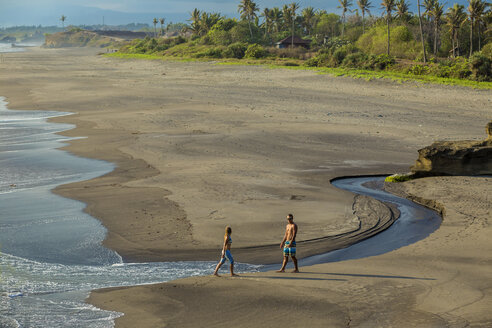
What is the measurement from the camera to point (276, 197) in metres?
19.6

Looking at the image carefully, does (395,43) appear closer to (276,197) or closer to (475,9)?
(475,9)

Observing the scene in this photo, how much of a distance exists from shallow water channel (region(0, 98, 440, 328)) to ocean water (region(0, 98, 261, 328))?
0.02m

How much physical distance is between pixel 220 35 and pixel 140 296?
337 ft

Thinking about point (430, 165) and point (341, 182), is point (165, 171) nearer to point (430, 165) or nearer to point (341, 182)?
point (341, 182)

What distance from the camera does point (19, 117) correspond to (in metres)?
39.5

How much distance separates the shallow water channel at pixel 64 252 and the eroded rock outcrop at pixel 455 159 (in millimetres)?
1927

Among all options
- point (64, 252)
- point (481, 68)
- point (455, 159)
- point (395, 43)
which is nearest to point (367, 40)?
point (395, 43)

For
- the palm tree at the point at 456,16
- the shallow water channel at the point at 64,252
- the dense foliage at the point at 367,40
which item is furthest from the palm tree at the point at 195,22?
the shallow water channel at the point at 64,252

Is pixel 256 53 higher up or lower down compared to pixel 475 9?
lower down

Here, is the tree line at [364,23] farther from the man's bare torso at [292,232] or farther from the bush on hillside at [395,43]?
the man's bare torso at [292,232]

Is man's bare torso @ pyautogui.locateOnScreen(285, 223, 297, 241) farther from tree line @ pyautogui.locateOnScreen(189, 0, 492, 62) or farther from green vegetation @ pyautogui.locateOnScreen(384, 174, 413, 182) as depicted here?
tree line @ pyautogui.locateOnScreen(189, 0, 492, 62)

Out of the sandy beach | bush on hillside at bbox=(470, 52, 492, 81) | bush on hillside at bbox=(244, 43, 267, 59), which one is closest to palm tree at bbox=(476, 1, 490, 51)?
bush on hillside at bbox=(470, 52, 492, 81)

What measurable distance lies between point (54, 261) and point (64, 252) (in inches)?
24.3

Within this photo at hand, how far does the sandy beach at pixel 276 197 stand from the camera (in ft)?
37.8
